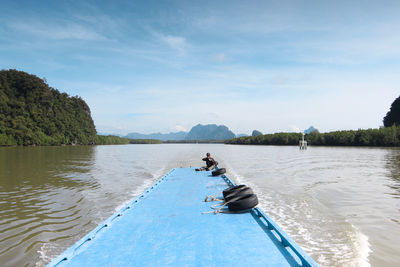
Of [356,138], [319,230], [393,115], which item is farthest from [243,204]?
[393,115]

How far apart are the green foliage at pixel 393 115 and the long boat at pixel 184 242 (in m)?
111

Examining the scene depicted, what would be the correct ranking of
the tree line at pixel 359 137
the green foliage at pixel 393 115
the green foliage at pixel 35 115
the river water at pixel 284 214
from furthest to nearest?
the green foliage at pixel 393 115 < the green foliage at pixel 35 115 < the tree line at pixel 359 137 < the river water at pixel 284 214

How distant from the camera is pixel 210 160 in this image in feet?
57.6

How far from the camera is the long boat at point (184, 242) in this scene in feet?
13.0

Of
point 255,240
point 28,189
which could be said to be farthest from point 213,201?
point 28,189

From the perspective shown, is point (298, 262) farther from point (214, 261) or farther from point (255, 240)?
point (214, 261)

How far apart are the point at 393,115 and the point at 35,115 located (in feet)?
486

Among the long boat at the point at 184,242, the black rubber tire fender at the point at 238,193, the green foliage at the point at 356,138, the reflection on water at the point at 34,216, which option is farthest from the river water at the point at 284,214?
the green foliage at the point at 356,138

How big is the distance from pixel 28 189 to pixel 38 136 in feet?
313

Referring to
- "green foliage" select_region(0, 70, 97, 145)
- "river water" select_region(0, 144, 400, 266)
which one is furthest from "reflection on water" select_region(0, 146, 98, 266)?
"green foliage" select_region(0, 70, 97, 145)

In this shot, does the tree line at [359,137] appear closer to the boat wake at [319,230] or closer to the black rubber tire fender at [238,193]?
the boat wake at [319,230]

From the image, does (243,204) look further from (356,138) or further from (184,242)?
(356,138)

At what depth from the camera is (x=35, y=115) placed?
331ft

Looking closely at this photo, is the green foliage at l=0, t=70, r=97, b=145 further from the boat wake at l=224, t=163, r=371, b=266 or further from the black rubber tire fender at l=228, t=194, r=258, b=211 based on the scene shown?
the boat wake at l=224, t=163, r=371, b=266
